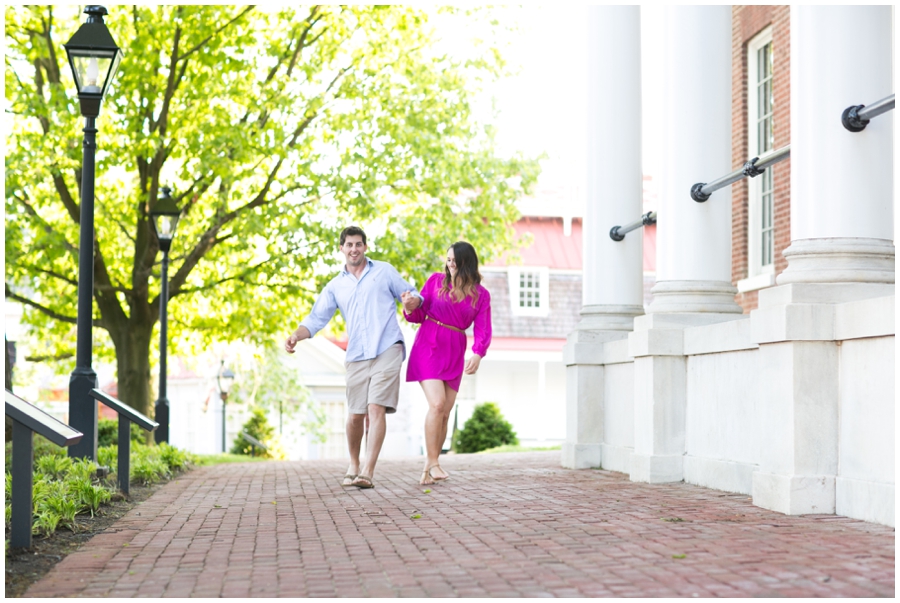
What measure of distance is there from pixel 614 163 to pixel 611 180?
17 centimetres

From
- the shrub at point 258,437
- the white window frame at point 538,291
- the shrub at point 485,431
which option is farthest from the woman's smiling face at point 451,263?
the white window frame at point 538,291

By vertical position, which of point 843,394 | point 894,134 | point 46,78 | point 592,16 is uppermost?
point 46,78

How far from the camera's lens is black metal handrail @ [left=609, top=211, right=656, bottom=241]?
33.3ft

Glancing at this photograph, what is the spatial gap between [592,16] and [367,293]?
4.15 metres

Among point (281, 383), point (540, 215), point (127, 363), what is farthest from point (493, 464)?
point (540, 215)

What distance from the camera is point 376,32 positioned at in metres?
19.1

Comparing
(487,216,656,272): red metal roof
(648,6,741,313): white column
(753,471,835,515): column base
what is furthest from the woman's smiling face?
(487,216,656,272): red metal roof

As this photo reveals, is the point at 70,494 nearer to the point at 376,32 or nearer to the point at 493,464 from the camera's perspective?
the point at 493,464

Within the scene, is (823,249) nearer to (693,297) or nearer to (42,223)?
(693,297)

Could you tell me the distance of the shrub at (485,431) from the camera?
22.7 metres

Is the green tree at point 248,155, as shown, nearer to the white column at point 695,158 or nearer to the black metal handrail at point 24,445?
the white column at point 695,158

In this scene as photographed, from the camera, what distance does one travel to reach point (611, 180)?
11.1m

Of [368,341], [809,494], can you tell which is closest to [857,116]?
[809,494]

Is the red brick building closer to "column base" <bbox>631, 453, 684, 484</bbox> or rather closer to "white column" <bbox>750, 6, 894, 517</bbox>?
"column base" <bbox>631, 453, 684, 484</bbox>
